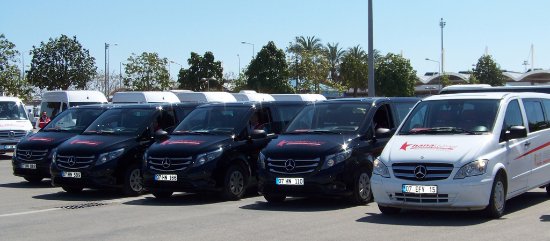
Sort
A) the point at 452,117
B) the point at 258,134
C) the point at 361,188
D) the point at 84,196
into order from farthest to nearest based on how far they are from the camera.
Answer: the point at 84,196 → the point at 258,134 → the point at 361,188 → the point at 452,117

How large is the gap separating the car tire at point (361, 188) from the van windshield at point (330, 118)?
0.83 m

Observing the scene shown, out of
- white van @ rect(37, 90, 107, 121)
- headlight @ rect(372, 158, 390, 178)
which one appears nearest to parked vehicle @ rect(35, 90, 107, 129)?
white van @ rect(37, 90, 107, 121)

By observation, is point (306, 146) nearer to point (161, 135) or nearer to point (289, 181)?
point (289, 181)

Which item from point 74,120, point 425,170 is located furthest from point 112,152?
point 425,170

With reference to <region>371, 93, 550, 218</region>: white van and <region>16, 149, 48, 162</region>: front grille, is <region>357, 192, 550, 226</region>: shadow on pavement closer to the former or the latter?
<region>371, 93, 550, 218</region>: white van

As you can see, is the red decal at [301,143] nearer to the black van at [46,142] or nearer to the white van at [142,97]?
the black van at [46,142]

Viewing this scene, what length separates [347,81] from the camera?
7456 cm

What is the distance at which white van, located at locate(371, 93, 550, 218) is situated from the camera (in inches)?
397

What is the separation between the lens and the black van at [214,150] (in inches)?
517

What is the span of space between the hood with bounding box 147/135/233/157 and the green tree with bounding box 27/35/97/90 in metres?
49.8

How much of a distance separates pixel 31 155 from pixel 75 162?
8.41 ft

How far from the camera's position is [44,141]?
16625mm

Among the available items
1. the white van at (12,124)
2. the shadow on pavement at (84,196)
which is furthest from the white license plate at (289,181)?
the white van at (12,124)

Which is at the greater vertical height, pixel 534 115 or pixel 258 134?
pixel 534 115
